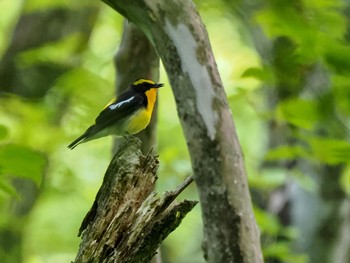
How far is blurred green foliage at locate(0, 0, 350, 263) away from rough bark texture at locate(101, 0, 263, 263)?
49 cm

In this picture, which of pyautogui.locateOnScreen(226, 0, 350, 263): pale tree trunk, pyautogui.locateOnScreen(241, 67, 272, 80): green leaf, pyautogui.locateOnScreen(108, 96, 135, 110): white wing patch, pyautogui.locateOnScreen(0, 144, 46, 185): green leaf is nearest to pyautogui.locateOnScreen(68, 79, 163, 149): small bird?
pyautogui.locateOnScreen(108, 96, 135, 110): white wing patch

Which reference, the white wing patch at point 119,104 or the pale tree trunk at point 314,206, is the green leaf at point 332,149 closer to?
the white wing patch at point 119,104

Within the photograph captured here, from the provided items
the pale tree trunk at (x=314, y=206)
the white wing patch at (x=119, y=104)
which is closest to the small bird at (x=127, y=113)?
the white wing patch at (x=119, y=104)

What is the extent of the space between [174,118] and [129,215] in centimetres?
632

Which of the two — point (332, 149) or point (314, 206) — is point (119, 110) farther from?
point (314, 206)

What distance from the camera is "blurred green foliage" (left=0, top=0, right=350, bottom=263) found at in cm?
208

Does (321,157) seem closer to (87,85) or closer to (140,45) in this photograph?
(140,45)

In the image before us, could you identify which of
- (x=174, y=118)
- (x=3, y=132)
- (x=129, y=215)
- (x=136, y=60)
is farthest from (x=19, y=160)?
(x=174, y=118)

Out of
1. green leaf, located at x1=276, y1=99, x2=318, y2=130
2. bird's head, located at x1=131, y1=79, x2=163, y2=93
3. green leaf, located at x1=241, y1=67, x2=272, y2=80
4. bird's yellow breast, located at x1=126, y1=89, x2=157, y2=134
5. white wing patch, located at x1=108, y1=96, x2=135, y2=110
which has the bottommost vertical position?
bird's yellow breast, located at x1=126, y1=89, x2=157, y2=134

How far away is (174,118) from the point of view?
316 inches

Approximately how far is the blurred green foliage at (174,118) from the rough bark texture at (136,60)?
0.37 metres

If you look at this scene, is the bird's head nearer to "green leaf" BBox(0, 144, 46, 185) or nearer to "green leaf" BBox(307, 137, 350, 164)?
"green leaf" BBox(0, 144, 46, 185)

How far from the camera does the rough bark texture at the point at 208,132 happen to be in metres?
1.51

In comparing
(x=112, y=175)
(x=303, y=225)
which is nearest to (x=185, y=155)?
(x=303, y=225)
